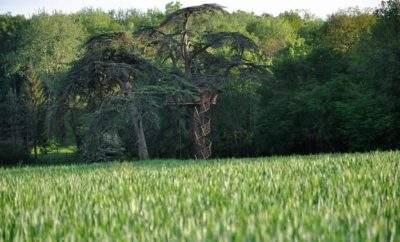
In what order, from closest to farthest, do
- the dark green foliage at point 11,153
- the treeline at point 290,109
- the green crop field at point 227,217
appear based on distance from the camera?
the green crop field at point 227,217, the treeline at point 290,109, the dark green foliage at point 11,153

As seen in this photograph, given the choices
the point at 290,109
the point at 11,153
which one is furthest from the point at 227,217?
the point at 11,153

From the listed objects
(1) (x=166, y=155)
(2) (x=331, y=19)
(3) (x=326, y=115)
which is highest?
(2) (x=331, y=19)

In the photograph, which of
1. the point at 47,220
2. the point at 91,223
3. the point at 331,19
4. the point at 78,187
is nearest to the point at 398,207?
the point at 91,223

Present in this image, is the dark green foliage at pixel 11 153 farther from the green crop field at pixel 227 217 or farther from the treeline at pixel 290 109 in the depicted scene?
the green crop field at pixel 227 217

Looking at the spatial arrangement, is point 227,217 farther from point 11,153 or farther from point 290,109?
point 11,153

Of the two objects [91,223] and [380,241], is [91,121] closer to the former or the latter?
[91,223]

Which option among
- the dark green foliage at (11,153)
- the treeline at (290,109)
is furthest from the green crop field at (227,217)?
the dark green foliage at (11,153)

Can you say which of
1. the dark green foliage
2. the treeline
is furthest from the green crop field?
the dark green foliage

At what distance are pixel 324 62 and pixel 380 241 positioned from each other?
136 ft

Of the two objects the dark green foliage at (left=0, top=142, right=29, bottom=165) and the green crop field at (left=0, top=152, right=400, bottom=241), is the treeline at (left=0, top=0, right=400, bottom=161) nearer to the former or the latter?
the dark green foliage at (left=0, top=142, right=29, bottom=165)

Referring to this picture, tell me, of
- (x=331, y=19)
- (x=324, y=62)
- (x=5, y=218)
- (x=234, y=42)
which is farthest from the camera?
(x=331, y=19)

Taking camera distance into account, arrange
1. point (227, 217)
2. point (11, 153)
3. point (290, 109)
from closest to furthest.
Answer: point (227, 217) < point (290, 109) < point (11, 153)

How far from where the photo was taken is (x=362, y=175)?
26.8ft

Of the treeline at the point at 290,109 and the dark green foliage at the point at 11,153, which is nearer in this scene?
the treeline at the point at 290,109
